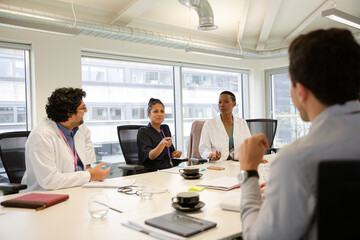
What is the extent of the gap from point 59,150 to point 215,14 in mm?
3567

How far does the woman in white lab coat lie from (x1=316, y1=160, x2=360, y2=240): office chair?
272 cm

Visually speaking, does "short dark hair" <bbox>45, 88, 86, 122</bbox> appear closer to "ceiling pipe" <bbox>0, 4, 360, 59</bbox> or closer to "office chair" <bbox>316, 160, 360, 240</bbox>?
"ceiling pipe" <bbox>0, 4, 360, 59</bbox>

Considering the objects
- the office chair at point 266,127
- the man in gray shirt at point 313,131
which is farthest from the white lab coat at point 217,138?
the man in gray shirt at point 313,131

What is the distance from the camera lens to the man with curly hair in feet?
6.96

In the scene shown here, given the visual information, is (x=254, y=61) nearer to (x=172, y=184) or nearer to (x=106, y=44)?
(x=106, y=44)

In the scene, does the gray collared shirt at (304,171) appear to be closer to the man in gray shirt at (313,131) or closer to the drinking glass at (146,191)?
the man in gray shirt at (313,131)

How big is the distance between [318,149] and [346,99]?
0.19 metres

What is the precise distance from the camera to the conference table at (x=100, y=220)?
1.26m

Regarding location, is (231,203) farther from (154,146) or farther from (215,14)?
(215,14)

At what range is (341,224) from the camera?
739 millimetres

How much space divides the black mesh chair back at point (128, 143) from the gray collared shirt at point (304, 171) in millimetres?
2632

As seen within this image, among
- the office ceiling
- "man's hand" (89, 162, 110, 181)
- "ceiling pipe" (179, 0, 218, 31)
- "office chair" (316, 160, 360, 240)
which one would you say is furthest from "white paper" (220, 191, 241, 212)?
the office ceiling

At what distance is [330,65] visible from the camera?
2.79 ft

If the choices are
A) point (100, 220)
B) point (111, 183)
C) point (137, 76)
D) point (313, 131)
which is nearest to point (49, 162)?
point (111, 183)
